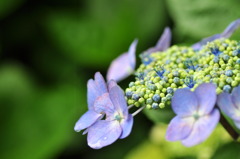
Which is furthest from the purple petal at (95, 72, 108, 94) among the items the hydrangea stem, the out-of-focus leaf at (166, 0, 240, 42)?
the out-of-focus leaf at (166, 0, 240, 42)

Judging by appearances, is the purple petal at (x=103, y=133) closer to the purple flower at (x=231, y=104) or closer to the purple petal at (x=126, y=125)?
the purple petal at (x=126, y=125)

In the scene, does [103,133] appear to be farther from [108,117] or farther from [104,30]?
[104,30]

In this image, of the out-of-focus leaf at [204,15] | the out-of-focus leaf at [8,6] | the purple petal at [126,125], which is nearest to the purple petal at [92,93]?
the purple petal at [126,125]

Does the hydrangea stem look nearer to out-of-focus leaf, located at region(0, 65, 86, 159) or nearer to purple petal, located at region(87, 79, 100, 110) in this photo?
purple petal, located at region(87, 79, 100, 110)

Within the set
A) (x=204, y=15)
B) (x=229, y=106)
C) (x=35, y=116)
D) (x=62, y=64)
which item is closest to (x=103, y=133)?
(x=229, y=106)

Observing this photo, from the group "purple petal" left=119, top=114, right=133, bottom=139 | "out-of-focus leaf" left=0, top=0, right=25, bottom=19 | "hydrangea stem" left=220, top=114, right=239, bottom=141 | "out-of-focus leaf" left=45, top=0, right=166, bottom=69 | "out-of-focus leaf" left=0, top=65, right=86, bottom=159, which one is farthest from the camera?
"out-of-focus leaf" left=0, top=0, right=25, bottom=19

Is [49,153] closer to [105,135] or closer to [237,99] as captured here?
[105,135]
